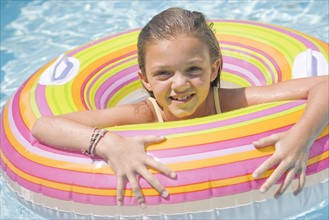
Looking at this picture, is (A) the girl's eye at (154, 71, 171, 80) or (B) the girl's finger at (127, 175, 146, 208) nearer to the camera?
(B) the girl's finger at (127, 175, 146, 208)

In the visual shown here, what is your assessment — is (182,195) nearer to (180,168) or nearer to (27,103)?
(180,168)

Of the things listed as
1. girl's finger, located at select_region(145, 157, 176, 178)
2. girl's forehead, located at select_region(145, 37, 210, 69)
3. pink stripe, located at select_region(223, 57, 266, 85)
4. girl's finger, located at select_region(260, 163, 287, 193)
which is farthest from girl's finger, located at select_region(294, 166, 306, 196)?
pink stripe, located at select_region(223, 57, 266, 85)

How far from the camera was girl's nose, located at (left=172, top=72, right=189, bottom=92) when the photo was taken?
3006 millimetres

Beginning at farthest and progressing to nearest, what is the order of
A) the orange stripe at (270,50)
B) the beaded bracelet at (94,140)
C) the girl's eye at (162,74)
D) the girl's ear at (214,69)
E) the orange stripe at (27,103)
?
the orange stripe at (270,50), the orange stripe at (27,103), the girl's ear at (214,69), the girl's eye at (162,74), the beaded bracelet at (94,140)

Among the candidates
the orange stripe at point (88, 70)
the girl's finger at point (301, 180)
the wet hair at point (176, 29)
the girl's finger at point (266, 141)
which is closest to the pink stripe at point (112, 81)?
the orange stripe at point (88, 70)

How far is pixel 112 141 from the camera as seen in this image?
292cm

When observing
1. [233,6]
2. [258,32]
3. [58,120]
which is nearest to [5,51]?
[233,6]

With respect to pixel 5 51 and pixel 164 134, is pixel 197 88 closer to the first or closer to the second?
pixel 164 134

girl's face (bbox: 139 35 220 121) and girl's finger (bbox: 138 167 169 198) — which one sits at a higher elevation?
girl's face (bbox: 139 35 220 121)

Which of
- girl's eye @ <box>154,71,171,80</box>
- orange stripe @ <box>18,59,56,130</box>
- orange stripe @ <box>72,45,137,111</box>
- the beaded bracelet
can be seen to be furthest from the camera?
orange stripe @ <box>72,45,137,111</box>

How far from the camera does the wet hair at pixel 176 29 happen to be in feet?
10.1

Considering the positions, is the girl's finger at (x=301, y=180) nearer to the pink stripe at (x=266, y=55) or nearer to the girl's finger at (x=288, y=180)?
the girl's finger at (x=288, y=180)

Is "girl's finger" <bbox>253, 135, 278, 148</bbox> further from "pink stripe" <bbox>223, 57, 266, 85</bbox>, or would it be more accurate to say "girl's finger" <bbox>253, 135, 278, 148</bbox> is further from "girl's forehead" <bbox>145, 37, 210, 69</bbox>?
"pink stripe" <bbox>223, 57, 266, 85</bbox>

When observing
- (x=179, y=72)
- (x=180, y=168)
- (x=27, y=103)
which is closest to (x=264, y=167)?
(x=180, y=168)
